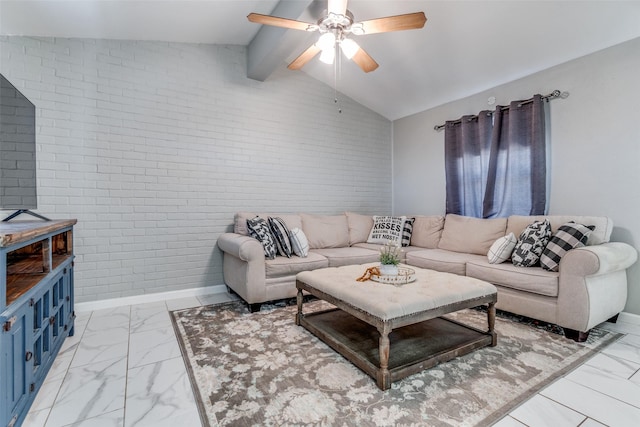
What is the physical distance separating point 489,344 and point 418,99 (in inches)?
131

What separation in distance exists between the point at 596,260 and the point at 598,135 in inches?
54.8

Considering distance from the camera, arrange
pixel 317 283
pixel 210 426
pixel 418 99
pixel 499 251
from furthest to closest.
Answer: pixel 418 99 → pixel 499 251 → pixel 317 283 → pixel 210 426

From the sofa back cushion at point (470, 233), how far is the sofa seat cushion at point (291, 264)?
1.57m

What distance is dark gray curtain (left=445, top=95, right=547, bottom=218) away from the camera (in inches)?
129

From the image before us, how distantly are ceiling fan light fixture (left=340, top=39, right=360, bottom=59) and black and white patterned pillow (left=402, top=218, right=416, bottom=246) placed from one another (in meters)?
2.39

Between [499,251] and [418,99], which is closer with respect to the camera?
[499,251]

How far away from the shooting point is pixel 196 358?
82.8 inches

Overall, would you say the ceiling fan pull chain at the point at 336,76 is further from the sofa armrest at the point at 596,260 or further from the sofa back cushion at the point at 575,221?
the sofa armrest at the point at 596,260

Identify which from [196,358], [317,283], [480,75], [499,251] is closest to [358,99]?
[480,75]

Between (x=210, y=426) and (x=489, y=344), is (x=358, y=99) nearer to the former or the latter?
(x=489, y=344)

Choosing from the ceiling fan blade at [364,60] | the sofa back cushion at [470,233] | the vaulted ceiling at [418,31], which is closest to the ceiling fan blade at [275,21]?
the vaulted ceiling at [418,31]

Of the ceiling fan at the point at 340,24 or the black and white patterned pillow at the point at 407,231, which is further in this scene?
the black and white patterned pillow at the point at 407,231

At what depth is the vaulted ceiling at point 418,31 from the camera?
8.43 feet

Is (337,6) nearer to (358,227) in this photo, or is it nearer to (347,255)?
(347,255)
